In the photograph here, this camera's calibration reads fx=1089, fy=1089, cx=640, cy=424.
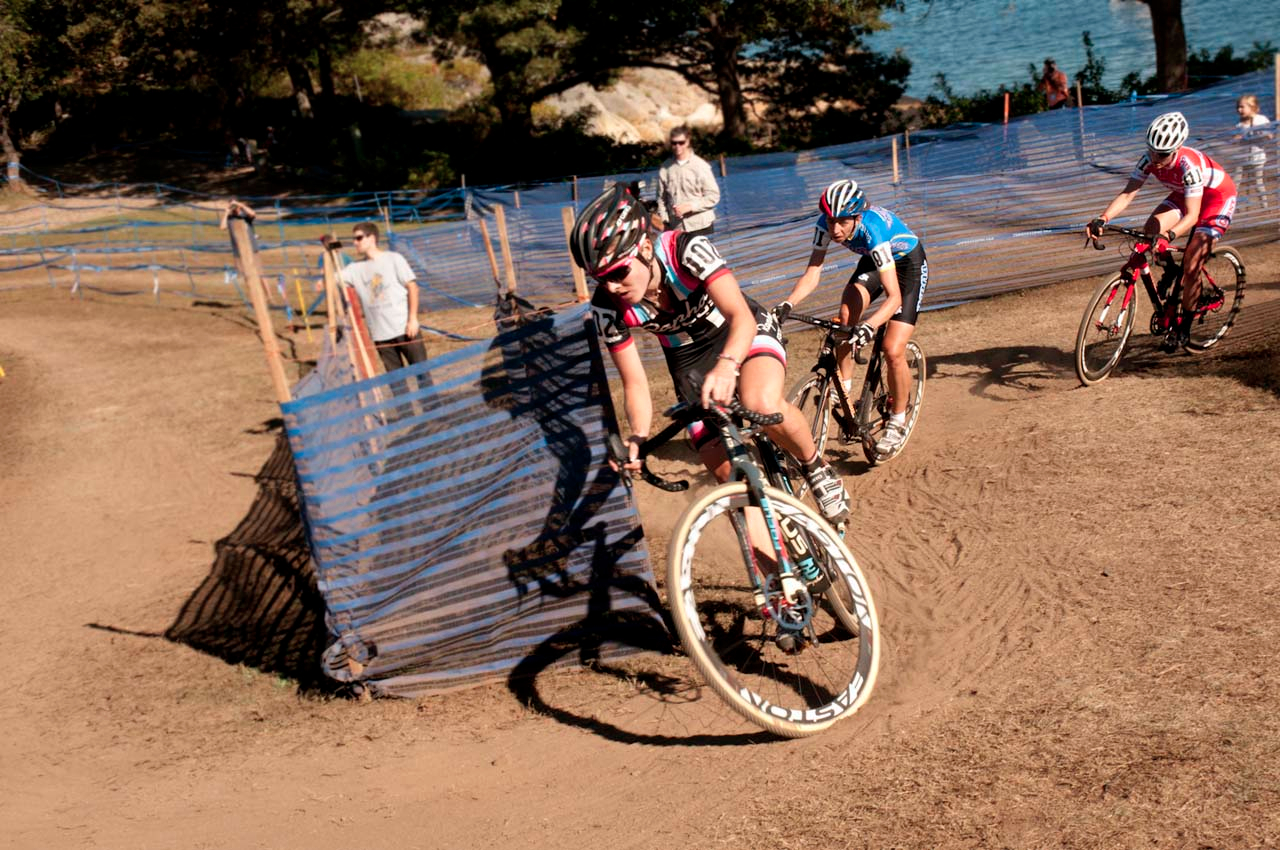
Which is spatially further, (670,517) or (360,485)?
(670,517)

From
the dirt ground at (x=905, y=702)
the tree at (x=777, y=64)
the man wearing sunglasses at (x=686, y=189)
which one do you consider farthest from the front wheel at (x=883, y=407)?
the tree at (x=777, y=64)

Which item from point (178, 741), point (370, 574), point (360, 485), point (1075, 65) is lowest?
point (178, 741)

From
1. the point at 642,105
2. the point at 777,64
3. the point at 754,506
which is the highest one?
Result: the point at 642,105

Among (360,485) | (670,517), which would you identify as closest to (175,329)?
(670,517)

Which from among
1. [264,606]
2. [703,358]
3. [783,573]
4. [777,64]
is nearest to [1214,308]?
[703,358]

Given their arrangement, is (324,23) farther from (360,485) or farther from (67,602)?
(360,485)

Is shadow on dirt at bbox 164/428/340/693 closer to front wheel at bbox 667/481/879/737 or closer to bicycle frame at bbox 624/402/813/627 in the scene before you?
front wheel at bbox 667/481/879/737

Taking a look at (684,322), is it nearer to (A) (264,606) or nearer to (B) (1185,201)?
(A) (264,606)

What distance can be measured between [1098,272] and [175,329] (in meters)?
16.2

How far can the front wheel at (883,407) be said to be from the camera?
8.39 meters

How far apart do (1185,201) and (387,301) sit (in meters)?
7.38

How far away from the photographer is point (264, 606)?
8.35 meters

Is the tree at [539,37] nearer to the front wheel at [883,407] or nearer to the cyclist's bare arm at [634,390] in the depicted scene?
the front wheel at [883,407]

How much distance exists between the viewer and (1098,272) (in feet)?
48.3
